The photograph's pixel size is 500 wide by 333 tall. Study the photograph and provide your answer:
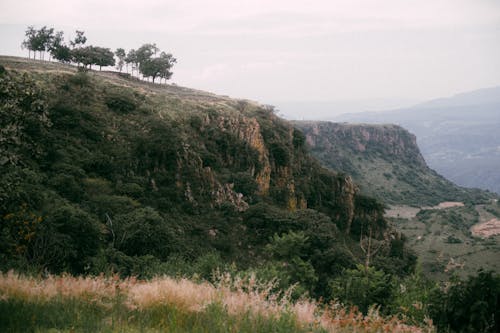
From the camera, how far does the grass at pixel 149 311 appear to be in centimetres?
634

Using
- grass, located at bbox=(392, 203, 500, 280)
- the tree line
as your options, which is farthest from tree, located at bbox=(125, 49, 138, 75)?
grass, located at bbox=(392, 203, 500, 280)

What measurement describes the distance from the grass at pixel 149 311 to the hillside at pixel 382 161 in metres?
117

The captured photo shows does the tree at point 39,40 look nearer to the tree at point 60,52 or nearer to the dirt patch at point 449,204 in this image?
the tree at point 60,52

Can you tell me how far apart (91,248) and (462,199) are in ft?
473

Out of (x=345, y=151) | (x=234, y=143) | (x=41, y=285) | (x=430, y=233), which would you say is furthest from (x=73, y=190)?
(x=345, y=151)

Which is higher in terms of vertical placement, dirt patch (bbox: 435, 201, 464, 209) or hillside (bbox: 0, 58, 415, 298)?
hillside (bbox: 0, 58, 415, 298)

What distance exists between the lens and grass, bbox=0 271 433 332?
6336mm

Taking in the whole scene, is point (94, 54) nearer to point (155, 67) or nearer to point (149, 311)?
point (155, 67)

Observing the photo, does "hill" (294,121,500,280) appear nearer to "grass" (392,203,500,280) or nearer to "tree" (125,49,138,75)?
"grass" (392,203,500,280)

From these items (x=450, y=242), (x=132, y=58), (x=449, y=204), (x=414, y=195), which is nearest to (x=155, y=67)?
(x=132, y=58)

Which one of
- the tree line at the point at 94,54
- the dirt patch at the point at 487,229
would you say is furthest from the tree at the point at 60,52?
the dirt patch at the point at 487,229

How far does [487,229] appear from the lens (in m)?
97.8

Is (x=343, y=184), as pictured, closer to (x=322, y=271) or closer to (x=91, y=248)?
(x=322, y=271)

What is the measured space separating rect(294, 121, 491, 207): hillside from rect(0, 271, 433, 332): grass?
116810 millimetres
